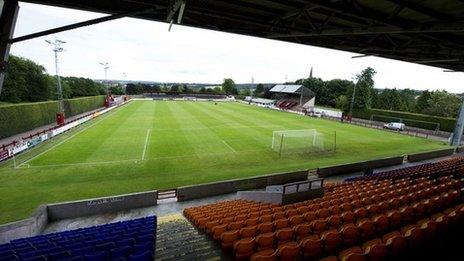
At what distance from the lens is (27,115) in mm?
33406

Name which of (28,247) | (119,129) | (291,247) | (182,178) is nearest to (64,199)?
(182,178)

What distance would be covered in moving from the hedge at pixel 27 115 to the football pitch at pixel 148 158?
18.0 feet

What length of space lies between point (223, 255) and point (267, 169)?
14.0 m

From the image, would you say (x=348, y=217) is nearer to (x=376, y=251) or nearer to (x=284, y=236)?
(x=284, y=236)

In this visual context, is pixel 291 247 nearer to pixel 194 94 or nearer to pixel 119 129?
pixel 119 129

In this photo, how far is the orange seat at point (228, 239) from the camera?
21.4 ft

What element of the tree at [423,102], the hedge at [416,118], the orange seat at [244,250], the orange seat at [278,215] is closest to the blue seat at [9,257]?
the orange seat at [244,250]

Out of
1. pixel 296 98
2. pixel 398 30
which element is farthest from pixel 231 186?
pixel 296 98

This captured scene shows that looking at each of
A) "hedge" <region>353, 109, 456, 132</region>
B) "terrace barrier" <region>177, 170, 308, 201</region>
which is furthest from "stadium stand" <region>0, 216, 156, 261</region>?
"hedge" <region>353, 109, 456, 132</region>

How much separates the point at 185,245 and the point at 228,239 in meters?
1.71

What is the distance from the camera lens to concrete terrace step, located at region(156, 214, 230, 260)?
681 cm

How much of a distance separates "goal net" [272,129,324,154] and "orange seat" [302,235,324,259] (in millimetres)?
19329

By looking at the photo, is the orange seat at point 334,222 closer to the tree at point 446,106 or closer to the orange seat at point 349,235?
the orange seat at point 349,235

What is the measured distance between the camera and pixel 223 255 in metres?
6.53
